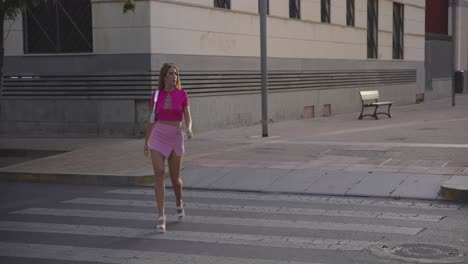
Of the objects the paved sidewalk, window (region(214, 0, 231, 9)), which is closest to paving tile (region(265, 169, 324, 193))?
the paved sidewalk

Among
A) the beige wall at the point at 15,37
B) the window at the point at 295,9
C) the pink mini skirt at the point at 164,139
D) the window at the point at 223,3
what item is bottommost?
the pink mini skirt at the point at 164,139

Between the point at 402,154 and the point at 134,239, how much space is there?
6.89 m

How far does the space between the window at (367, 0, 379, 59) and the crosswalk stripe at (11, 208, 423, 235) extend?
20.6 meters

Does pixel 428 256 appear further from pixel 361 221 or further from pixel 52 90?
pixel 52 90

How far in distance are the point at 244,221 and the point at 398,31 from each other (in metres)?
24.5

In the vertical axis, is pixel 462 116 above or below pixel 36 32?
below

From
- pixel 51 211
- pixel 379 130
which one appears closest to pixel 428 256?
pixel 51 211

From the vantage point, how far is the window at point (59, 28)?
1669 centimetres

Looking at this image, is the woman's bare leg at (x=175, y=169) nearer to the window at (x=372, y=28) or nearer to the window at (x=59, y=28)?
the window at (x=59, y=28)

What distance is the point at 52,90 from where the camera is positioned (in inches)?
671

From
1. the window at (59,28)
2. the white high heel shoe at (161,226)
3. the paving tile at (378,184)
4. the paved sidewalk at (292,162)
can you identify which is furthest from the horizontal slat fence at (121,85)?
the white high heel shoe at (161,226)

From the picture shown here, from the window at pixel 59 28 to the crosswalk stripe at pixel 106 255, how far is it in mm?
10216

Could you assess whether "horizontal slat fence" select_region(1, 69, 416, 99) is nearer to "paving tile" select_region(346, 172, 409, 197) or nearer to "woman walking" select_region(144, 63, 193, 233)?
"paving tile" select_region(346, 172, 409, 197)

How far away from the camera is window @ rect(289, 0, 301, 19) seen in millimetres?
22062
